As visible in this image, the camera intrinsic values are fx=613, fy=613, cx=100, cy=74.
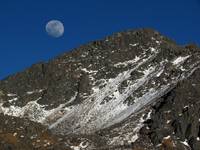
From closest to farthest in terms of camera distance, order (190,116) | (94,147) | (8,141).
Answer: (8,141) → (94,147) → (190,116)

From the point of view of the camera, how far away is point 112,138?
572 feet

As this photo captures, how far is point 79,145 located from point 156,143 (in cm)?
2095

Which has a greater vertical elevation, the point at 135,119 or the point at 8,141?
the point at 135,119

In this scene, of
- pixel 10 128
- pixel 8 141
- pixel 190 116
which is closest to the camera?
pixel 8 141

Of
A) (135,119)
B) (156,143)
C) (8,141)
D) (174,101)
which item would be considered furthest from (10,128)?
(174,101)

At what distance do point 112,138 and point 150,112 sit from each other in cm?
2468

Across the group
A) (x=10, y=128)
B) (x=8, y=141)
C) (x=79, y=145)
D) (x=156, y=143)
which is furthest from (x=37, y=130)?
(x=156, y=143)

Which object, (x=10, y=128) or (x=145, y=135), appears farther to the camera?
(x=145, y=135)

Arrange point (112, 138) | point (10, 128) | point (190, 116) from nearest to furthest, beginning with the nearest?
point (10, 128), point (112, 138), point (190, 116)

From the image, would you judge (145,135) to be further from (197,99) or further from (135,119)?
(197,99)

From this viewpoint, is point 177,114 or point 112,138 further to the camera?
point 177,114

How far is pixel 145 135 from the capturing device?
17125cm

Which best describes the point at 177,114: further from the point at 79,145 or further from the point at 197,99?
the point at 79,145

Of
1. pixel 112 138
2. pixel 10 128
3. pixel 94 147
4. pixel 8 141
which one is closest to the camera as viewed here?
pixel 8 141
